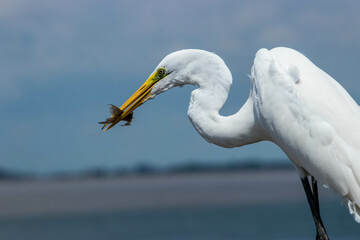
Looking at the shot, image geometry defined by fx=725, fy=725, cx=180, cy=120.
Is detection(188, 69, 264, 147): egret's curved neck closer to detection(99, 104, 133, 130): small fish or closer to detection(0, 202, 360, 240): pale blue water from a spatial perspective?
detection(99, 104, 133, 130): small fish

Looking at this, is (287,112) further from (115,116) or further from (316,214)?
(115,116)

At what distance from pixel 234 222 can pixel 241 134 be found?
44.0ft

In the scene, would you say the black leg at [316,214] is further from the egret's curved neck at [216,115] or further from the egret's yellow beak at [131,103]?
the egret's yellow beak at [131,103]

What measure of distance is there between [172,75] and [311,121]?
1.23 metres

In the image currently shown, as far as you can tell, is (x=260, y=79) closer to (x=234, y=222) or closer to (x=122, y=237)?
(x=122, y=237)

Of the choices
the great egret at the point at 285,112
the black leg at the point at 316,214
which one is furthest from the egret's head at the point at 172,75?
the black leg at the point at 316,214

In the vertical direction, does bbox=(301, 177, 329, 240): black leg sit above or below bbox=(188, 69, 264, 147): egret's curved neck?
below

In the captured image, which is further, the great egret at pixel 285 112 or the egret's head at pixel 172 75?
the egret's head at pixel 172 75

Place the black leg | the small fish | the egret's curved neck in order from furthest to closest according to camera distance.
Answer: the small fish
the egret's curved neck
the black leg

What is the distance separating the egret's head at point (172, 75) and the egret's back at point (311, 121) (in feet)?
1.48

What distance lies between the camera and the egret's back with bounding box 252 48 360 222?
5.05 m

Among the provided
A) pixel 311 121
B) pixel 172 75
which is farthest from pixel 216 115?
pixel 311 121

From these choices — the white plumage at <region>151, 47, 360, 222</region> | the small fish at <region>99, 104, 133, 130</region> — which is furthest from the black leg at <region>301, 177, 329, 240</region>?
the small fish at <region>99, 104, 133, 130</region>

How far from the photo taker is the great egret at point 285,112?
5074 mm
